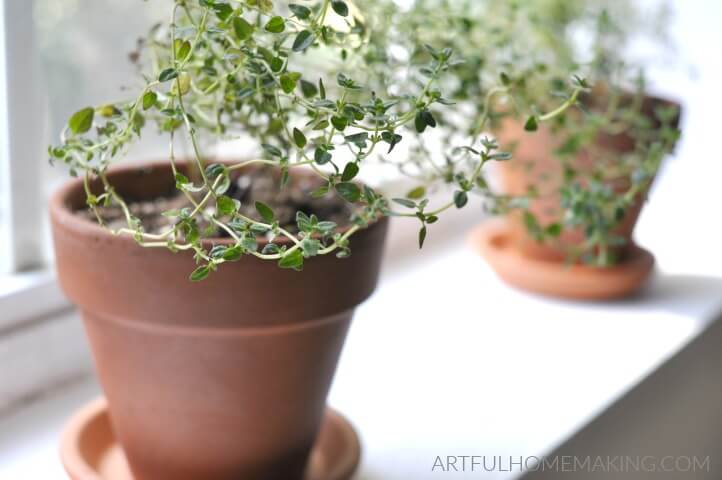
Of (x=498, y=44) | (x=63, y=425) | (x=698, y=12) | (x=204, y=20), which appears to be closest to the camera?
(x=204, y=20)

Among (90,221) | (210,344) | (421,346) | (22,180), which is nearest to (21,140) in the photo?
(22,180)

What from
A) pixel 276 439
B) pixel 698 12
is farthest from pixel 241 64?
pixel 698 12

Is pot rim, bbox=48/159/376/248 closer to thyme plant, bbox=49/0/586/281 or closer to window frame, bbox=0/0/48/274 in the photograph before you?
thyme plant, bbox=49/0/586/281

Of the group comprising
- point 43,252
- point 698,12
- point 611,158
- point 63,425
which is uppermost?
point 698,12

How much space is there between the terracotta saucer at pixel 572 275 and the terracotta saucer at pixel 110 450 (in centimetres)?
42

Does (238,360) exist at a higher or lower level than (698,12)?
lower

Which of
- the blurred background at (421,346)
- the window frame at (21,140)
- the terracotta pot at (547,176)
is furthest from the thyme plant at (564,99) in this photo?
the window frame at (21,140)

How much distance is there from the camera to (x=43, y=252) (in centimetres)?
85

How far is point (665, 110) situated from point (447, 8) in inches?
13.6

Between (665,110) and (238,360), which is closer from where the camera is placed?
(238,360)

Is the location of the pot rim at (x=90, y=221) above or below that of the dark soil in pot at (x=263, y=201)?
above

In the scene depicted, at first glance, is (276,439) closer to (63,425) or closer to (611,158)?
(63,425)

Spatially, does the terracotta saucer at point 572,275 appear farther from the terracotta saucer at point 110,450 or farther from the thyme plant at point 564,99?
the terracotta saucer at point 110,450

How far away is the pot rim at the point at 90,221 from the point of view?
535 mm
